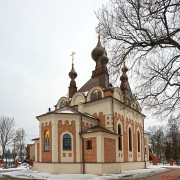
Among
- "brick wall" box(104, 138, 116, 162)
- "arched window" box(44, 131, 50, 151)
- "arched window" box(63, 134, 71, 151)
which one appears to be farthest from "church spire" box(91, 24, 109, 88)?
"arched window" box(44, 131, 50, 151)

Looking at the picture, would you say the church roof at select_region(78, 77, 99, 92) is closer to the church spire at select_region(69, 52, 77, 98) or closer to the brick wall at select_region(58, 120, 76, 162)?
the church spire at select_region(69, 52, 77, 98)

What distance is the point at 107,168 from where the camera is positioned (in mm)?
20203

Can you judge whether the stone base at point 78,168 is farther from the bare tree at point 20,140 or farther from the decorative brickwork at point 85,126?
the bare tree at point 20,140

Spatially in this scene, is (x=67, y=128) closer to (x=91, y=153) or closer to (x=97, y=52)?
(x=91, y=153)

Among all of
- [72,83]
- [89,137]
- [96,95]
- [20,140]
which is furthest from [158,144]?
[89,137]

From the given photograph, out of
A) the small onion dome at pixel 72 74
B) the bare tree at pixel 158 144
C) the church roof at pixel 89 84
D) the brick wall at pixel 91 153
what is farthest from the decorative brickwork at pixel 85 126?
the bare tree at pixel 158 144

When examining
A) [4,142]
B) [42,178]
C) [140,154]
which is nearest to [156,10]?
[42,178]

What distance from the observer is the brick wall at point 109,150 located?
67.1 feet

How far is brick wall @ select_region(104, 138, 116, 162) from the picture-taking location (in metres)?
20.5

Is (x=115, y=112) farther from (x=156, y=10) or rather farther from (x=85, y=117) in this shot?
(x=156, y=10)

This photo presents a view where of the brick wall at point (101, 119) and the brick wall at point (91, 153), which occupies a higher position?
the brick wall at point (101, 119)

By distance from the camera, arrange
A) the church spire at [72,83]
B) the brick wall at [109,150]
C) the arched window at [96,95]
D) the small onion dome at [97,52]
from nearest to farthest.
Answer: the brick wall at [109,150] → the arched window at [96,95] → the small onion dome at [97,52] → the church spire at [72,83]

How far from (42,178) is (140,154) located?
1382 cm

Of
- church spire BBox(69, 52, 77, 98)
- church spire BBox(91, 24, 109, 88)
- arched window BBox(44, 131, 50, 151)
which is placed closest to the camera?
arched window BBox(44, 131, 50, 151)
